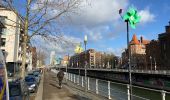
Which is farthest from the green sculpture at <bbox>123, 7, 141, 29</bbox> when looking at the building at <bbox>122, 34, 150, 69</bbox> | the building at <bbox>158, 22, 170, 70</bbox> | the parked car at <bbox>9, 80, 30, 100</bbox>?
the building at <bbox>122, 34, 150, 69</bbox>

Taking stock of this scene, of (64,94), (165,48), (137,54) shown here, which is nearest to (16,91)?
(64,94)

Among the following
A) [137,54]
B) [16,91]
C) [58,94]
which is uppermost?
[137,54]

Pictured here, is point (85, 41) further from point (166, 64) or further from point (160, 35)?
point (160, 35)

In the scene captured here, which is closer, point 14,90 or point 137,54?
point 14,90

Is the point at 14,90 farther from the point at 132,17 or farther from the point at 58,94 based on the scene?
the point at 58,94

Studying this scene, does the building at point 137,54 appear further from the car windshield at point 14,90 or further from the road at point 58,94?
the car windshield at point 14,90

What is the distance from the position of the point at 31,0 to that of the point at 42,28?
1.51 meters

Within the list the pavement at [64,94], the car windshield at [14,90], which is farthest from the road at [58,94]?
the car windshield at [14,90]

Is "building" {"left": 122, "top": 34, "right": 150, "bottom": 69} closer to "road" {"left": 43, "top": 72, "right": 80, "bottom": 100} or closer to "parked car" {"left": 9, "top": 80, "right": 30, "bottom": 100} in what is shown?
"road" {"left": 43, "top": 72, "right": 80, "bottom": 100}

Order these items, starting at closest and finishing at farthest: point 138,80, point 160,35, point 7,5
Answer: point 7,5 < point 138,80 < point 160,35

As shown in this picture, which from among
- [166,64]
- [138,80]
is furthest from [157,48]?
[138,80]

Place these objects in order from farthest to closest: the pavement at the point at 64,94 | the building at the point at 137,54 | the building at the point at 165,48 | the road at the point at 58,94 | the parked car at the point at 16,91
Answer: the building at the point at 137,54
the building at the point at 165,48
the road at the point at 58,94
the pavement at the point at 64,94
the parked car at the point at 16,91

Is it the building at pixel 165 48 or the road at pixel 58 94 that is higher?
the building at pixel 165 48

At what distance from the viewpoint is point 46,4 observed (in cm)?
1557
